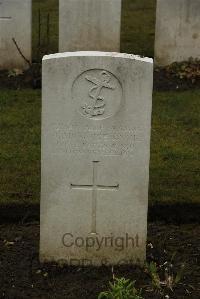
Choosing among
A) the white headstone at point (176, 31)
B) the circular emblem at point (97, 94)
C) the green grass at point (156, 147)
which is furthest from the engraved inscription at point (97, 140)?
the white headstone at point (176, 31)

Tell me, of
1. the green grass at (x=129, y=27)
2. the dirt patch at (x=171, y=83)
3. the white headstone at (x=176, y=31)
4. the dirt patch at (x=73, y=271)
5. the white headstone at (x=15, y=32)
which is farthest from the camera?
the green grass at (x=129, y=27)

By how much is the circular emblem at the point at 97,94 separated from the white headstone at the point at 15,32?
538cm

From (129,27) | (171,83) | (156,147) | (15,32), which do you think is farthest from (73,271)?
(129,27)

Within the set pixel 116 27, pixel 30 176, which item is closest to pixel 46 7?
pixel 116 27

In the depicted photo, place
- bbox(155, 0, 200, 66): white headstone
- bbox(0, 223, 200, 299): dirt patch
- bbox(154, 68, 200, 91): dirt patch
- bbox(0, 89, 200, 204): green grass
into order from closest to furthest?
bbox(0, 223, 200, 299): dirt patch → bbox(0, 89, 200, 204): green grass → bbox(154, 68, 200, 91): dirt patch → bbox(155, 0, 200, 66): white headstone

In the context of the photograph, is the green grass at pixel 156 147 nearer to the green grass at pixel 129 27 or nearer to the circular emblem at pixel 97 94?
the circular emblem at pixel 97 94

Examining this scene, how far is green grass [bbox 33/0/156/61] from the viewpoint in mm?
11406

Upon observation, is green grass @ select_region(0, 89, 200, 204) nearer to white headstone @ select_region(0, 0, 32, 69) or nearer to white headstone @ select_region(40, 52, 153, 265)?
white headstone @ select_region(0, 0, 32, 69)

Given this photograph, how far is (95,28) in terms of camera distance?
1027cm

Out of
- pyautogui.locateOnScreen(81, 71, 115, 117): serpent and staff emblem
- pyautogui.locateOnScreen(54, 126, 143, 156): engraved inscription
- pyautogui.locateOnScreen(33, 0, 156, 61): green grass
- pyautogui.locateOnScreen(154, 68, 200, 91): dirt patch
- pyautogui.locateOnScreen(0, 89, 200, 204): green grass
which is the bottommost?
pyautogui.locateOnScreen(0, 89, 200, 204): green grass

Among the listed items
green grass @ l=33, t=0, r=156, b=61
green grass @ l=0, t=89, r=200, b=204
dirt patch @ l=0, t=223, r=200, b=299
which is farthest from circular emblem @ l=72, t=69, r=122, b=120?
green grass @ l=33, t=0, r=156, b=61

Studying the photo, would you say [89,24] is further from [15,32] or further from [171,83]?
[171,83]

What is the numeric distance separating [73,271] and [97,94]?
115 cm

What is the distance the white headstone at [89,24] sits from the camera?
10.1 m
